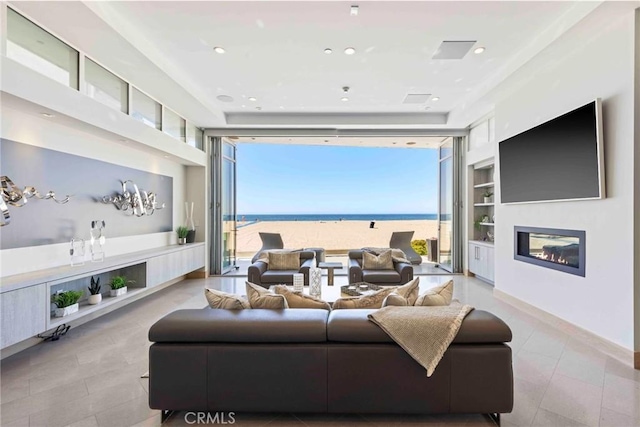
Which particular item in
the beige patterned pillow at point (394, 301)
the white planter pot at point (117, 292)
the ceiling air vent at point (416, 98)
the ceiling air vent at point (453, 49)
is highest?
the ceiling air vent at point (416, 98)

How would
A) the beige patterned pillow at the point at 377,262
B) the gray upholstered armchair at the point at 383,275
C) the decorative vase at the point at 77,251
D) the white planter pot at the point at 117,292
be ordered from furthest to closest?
the beige patterned pillow at the point at 377,262 < the gray upholstered armchair at the point at 383,275 < the white planter pot at the point at 117,292 < the decorative vase at the point at 77,251

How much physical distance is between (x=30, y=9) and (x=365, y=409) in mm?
4110

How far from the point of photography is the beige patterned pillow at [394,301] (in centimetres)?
222

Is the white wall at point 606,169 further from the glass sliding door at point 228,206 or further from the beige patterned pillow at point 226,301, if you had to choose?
the glass sliding door at point 228,206

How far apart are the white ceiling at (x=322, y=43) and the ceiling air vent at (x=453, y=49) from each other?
71 mm

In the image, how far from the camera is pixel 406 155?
62.5 ft

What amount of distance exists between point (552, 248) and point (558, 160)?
1.08m

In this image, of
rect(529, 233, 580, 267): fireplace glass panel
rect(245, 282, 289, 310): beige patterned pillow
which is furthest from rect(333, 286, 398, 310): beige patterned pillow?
rect(529, 233, 580, 267): fireplace glass panel

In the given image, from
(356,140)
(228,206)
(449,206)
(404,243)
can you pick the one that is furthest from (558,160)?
(228,206)

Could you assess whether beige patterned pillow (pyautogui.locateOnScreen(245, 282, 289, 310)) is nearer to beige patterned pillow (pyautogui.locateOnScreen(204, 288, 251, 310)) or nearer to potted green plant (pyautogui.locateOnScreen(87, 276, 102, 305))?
beige patterned pillow (pyautogui.locateOnScreen(204, 288, 251, 310))

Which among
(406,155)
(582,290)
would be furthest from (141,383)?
(406,155)

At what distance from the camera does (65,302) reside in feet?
10.8

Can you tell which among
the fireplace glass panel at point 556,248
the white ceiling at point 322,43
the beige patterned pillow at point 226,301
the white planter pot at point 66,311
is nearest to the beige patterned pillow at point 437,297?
the beige patterned pillow at point 226,301

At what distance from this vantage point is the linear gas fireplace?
138 inches
